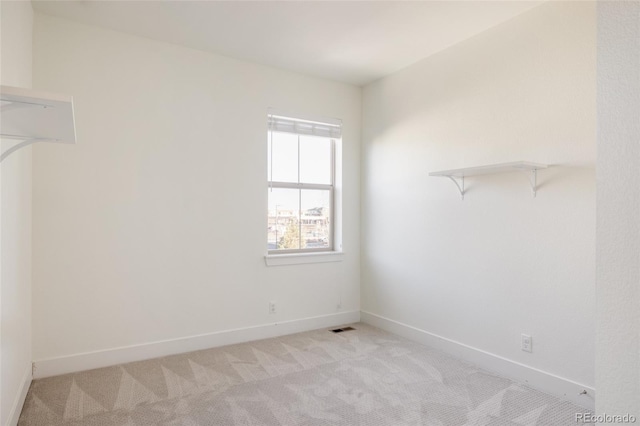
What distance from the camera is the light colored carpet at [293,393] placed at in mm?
2381

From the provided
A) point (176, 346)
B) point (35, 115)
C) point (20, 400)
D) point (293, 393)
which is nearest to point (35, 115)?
point (35, 115)

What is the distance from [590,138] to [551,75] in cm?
56

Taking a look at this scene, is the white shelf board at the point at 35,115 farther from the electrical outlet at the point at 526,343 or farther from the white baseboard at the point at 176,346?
the electrical outlet at the point at 526,343

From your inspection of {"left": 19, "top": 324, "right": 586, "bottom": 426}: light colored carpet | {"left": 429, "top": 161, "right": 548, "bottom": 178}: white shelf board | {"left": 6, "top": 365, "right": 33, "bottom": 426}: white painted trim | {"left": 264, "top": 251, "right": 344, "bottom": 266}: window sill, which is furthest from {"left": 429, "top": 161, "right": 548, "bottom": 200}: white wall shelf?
{"left": 6, "top": 365, "right": 33, "bottom": 426}: white painted trim

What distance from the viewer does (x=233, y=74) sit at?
151 inches

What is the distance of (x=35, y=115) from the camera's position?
4.50ft

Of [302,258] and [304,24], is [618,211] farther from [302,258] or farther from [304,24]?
[302,258]

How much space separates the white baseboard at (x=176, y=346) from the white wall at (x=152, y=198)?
0.18ft

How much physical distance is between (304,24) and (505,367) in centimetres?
316

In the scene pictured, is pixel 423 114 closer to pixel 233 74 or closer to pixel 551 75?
pixel 551 75

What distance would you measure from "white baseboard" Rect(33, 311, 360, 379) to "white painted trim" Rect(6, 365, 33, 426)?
0.17 m

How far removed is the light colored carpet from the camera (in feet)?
7.81


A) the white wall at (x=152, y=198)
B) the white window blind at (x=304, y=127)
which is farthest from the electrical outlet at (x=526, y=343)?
the white window blind at (x=304, y=127)

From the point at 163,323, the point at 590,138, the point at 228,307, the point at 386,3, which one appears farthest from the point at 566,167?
the point at 163,323
